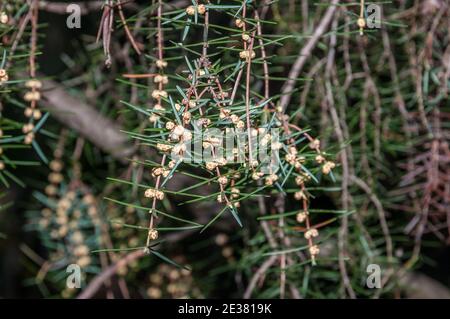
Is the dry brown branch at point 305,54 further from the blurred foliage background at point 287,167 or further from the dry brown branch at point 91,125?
the dry brown branch at point 91,125

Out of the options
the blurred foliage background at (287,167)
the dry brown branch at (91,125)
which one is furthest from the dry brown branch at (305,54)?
the dry brown branch at (91,125)

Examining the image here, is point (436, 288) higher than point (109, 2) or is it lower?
lower

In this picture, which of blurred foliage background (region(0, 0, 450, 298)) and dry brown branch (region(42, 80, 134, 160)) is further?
dry brown branch (region(42, 80, 134, 160))

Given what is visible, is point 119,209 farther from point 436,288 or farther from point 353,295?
point 436,288

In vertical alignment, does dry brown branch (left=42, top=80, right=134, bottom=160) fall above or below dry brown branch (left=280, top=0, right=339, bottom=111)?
below

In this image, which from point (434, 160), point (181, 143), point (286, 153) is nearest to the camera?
point (181, 143)

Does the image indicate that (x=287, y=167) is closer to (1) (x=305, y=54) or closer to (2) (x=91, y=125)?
(1) (x=305, y=54)

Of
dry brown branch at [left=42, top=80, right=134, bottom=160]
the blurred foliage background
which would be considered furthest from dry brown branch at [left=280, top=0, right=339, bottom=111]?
dry brown branch at [left=42, top=80, right=134, bottom=160]

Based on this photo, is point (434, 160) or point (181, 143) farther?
point (434, 160)

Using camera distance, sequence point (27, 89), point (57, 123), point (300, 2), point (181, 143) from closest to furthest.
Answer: point (181, 143) < point (27, 89) < point (300, 2) < point (57, 123)

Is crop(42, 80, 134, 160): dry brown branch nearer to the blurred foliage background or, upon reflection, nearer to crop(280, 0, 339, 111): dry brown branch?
the blurred foliage background
